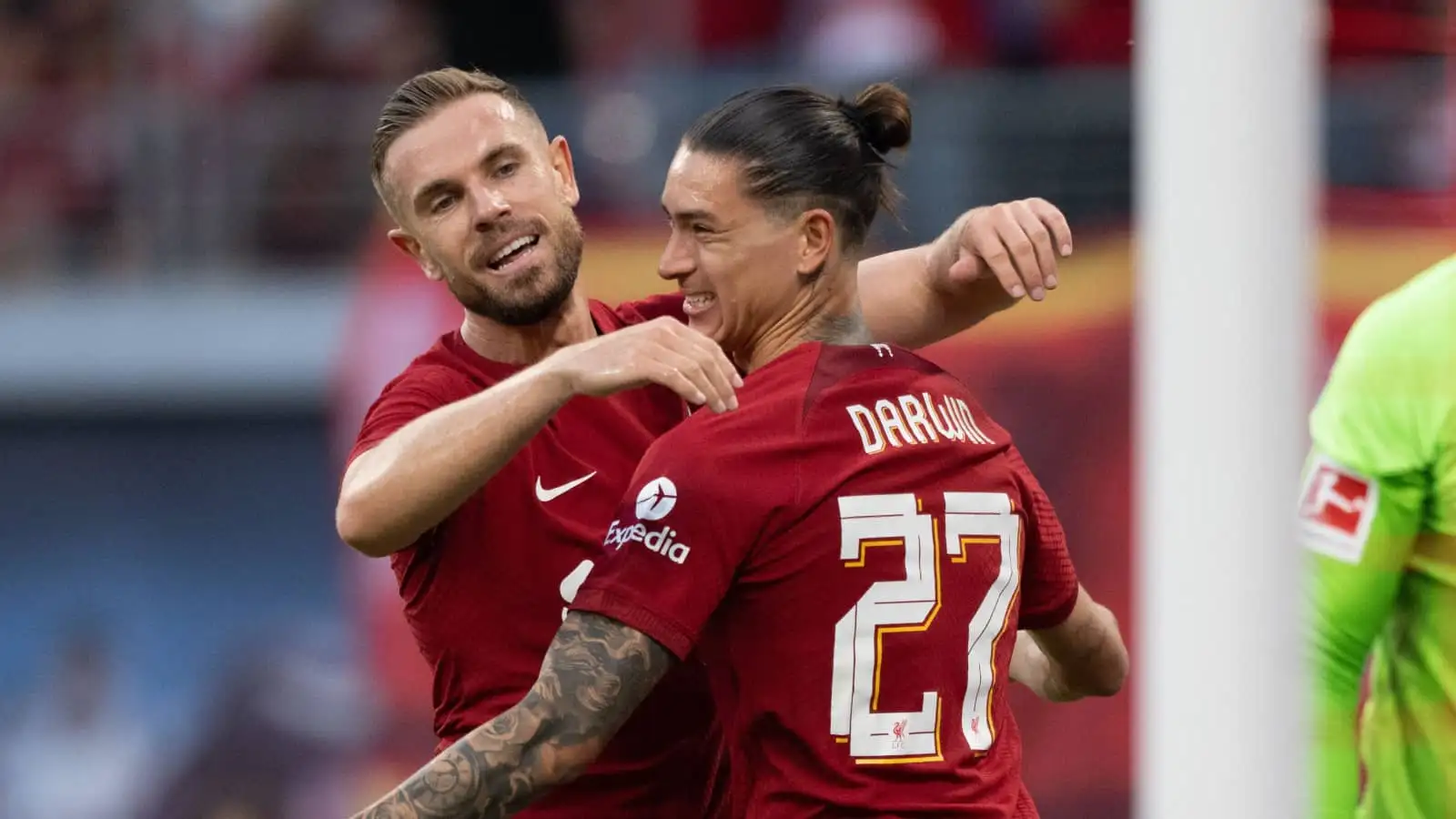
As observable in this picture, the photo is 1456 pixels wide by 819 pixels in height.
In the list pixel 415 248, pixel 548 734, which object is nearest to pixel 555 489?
pixel 415 248

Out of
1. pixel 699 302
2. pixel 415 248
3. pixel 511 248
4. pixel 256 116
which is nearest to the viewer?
pixel 699 302

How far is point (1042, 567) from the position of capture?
9.55 feet

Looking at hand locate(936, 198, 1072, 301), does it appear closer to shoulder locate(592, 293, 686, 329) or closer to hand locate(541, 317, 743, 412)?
shoulder locate(592, 293, 686, 329)

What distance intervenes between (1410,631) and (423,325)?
5.31 meters

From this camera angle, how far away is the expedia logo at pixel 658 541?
2518 millimetres

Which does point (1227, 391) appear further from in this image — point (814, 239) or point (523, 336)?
point (523, 336)

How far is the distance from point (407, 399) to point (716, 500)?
27.8 inches

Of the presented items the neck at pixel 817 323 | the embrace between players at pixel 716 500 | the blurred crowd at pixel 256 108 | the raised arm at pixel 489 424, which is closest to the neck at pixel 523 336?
the embrace between players at pixel 716 500

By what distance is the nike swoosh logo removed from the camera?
305 centimetres

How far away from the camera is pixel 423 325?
7938 millimetres

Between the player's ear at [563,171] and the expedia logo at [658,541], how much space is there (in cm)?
84

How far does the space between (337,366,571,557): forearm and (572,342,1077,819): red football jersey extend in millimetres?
180

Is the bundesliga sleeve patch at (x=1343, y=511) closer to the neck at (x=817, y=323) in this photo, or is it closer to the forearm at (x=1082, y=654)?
the forearm at (x=1082, y=654)

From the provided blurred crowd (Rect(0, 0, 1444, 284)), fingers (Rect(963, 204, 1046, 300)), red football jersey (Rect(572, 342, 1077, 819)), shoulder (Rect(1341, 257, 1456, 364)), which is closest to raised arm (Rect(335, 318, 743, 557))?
red football jersey (Rect(572, 342, 1077, 819))
